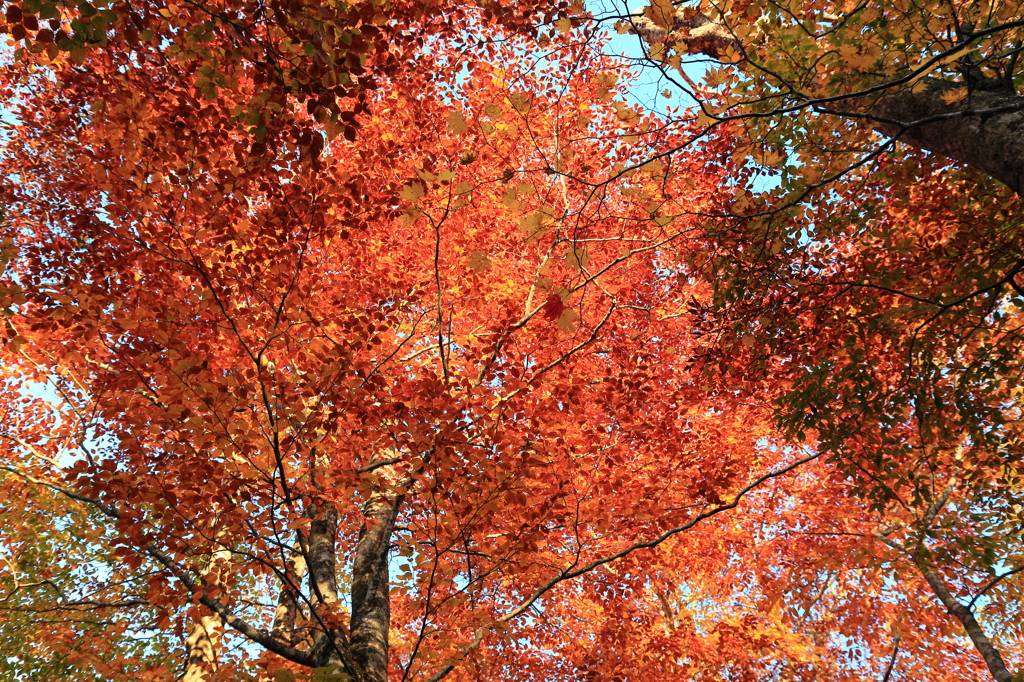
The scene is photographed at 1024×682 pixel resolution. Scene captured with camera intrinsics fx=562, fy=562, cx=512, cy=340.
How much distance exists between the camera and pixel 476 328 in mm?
9656

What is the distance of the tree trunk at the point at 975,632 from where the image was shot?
913 cm

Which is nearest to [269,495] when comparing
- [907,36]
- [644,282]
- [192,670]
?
[192,670]

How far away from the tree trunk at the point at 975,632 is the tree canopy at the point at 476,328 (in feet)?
0.30

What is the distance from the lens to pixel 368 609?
647cm

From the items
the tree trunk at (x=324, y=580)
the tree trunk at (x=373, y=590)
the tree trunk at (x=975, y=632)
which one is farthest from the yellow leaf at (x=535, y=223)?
the tree trunk at (x=975, y=632)

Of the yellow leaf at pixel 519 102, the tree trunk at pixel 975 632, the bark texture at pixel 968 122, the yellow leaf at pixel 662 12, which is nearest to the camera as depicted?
the yellow leaf at pixel 662 12

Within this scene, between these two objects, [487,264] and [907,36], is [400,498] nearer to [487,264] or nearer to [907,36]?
[487,264]

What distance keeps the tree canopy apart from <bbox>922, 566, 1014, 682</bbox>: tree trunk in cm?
9

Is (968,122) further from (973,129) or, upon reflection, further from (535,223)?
(535,223)

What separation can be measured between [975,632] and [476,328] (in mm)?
9974

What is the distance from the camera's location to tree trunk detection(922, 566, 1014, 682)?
913cm

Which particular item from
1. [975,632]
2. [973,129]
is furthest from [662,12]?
[975,632]

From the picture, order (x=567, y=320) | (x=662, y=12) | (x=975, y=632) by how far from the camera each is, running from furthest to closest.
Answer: (x=975, y=632), (x=567, y=320), (x=662, y=12)

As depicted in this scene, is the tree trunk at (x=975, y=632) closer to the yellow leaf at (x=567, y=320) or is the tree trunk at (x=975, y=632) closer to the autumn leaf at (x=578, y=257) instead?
the autumn leaf at (x=578, y=257)
